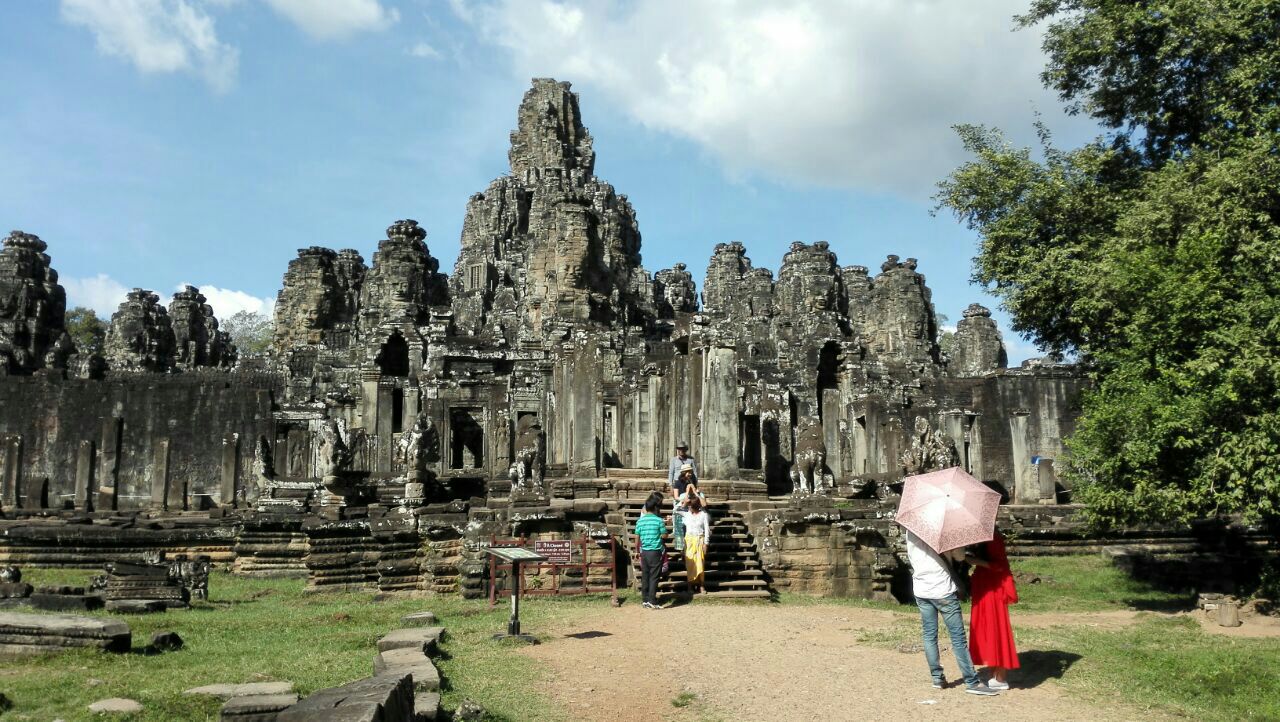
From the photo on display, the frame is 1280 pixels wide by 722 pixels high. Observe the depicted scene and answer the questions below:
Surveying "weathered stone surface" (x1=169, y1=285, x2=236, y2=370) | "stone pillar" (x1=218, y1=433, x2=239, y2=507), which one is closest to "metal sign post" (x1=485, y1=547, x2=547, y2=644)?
"stone pillar" (x1=218, y1=433, x2=239, y2=507)

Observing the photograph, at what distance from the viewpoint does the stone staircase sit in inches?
522

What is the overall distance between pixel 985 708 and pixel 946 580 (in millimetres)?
885

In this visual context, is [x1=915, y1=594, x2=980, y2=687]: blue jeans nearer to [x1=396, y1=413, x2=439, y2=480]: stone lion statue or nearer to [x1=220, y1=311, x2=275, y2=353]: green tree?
[x1=396, y1=413, x2=439, y2=480]: stone lion statue

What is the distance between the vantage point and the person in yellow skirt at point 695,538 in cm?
1301

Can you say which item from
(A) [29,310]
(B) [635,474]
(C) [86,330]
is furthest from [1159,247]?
(C) [86,330]

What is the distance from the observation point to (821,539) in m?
14.6

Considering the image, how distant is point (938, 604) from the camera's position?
23.8 feet

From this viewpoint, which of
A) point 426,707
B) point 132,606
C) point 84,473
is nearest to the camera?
point 426,707

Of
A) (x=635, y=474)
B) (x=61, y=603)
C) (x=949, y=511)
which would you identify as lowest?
(x=61, y=603)

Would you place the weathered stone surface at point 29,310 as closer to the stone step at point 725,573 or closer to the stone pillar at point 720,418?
the stone pillar at point 720,418

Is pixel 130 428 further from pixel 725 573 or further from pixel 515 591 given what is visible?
pixel 515 591

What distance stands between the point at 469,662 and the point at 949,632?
382cm

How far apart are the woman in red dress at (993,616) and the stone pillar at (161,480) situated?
88.0 ft

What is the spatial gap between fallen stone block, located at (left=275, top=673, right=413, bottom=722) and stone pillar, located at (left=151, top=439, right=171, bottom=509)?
26255 mm
